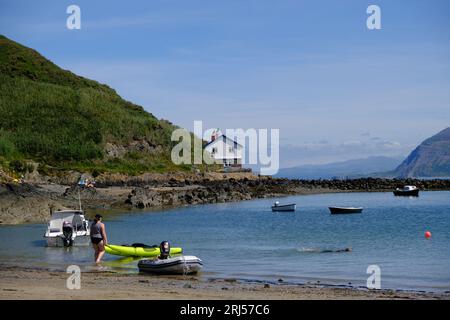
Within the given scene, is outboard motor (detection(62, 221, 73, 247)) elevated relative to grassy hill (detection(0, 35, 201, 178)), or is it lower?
lower

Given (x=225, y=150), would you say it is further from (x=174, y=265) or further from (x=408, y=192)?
(x=174, y=265)

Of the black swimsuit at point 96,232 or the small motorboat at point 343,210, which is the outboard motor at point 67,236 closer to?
the black swimsuit at point 96,232

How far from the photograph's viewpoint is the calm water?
2514cm

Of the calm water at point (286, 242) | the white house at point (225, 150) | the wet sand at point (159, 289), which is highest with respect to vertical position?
the white house at point (225, 150)

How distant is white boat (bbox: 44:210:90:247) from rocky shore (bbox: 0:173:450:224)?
8.57 metres

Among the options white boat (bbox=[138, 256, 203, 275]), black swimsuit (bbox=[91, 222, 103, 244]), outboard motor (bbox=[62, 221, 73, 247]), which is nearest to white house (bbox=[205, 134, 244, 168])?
outboard motor (bbox=[62, 221, 73, 247])

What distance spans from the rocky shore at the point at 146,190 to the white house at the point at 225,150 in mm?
4954

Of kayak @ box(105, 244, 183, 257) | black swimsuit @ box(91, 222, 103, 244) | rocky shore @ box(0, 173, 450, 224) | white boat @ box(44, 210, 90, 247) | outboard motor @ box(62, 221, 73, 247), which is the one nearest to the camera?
black swimsuit @ box(91, 222, 103, 244)

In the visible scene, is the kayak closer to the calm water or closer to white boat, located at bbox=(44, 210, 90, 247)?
the calm water

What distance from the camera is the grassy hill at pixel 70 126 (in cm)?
8169

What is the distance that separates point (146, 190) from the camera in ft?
215

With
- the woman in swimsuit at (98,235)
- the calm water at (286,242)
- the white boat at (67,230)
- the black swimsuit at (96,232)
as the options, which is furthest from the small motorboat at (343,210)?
the black swimsuit at (96,232)

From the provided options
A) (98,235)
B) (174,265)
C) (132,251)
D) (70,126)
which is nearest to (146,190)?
(70,126)

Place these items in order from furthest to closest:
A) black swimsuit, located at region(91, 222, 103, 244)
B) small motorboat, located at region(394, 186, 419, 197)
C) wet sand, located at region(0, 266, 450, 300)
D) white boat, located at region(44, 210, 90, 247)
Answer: small motorboat, located at region(394, 186, 419, 197) < white boat, located at region(44, 210, 90, 247) < black swimsuit, located at region(91, 222, 103, 244) < wet sand, located at region(0, 266, 450, 300)
